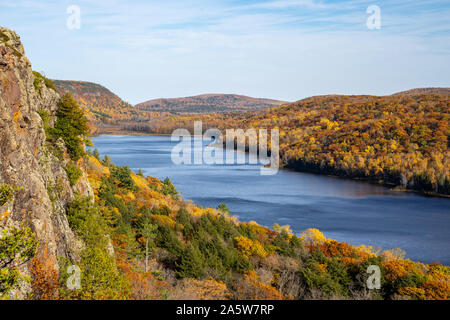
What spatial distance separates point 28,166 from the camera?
40.8ft

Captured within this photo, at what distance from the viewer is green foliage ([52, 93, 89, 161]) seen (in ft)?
60.4

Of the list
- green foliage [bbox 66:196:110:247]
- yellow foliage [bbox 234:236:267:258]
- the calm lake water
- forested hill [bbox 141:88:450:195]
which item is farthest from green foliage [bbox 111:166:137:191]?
forested hill [bbox 141:88:450:195]

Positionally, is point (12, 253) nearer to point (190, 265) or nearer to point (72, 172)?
point (72, 172)

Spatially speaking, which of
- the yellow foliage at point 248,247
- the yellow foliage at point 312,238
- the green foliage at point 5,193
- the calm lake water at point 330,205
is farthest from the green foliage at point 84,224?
the calm lake water at point 330,205

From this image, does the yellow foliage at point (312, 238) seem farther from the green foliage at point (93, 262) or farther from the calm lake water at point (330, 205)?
the green foliage at point (93, 262)

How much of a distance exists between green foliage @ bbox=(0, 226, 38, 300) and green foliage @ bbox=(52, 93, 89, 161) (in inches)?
355

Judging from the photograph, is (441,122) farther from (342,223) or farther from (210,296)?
(210,296)

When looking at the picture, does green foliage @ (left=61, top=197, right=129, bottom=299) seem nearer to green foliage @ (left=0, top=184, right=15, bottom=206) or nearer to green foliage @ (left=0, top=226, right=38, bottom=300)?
green foliage @ (left=0, top=226, right=38, bottom=300)

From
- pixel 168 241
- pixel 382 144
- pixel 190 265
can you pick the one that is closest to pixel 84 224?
pixel 190 265

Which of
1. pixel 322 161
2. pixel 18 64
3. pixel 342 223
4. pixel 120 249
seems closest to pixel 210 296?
pixel 120 249

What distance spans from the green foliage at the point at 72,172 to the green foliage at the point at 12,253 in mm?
8175

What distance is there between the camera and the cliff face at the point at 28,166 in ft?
36.7
